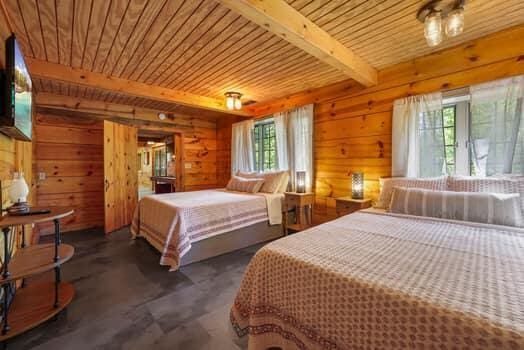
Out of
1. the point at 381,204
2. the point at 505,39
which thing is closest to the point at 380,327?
the point at 381,204

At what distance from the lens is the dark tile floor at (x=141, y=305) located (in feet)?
4.86

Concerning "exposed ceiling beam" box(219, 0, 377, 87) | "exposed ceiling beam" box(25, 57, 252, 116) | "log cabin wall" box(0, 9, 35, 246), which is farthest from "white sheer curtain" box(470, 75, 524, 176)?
"log cabin wall" box(0, 9, 35, 246)

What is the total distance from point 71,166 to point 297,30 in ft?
14.4

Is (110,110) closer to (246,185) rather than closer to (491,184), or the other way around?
(246,185)

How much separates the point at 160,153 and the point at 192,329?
8.16 m

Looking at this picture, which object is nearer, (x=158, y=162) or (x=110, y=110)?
(x=110, y=110)

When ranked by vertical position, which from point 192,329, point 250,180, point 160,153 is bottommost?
point 192,329

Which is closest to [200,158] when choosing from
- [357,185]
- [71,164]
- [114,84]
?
[71,164]

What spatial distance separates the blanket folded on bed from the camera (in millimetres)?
2523

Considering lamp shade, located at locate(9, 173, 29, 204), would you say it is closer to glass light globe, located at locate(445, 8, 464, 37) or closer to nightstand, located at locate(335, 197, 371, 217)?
nightstand, located at locate(335, 197, 371, 217)

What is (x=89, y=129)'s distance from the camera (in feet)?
13.7

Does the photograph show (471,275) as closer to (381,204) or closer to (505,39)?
(381,204)

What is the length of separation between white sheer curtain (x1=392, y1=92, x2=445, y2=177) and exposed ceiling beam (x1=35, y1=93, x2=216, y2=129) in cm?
410

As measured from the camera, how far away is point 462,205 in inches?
72.8
